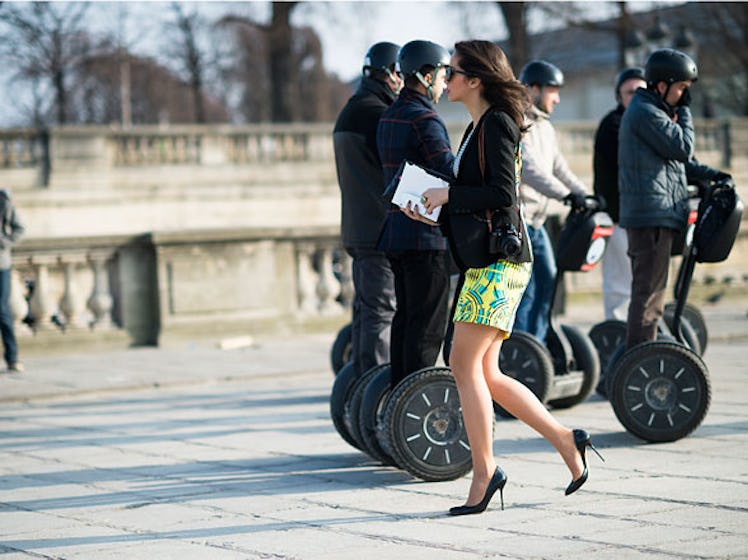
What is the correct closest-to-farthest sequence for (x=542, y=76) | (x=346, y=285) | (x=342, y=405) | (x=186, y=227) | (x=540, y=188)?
(x=342, y=405) < (x=540, y=188) < (x=542, y=76) < (x=346, y=285) < (x=186, y=227)

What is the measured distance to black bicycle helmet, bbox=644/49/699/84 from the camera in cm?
757

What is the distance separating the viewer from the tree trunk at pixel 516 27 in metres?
33.3

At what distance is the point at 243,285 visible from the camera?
46.2ft

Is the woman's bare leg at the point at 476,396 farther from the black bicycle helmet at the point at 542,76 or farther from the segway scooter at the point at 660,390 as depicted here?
the black bicycle helmet at the point at 542,76

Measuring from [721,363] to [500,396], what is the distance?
5.60 meters

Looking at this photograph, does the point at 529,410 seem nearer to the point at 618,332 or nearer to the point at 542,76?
the point at 542,76

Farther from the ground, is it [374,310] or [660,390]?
[374,310]

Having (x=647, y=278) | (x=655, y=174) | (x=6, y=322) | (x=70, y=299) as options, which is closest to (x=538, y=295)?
(x=647, y=278)

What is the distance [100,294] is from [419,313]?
771cm

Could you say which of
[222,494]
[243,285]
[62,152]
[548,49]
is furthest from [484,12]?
[222,494]

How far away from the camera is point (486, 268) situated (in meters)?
5.55

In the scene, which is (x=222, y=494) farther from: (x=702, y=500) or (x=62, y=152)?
(x=62, y=152)

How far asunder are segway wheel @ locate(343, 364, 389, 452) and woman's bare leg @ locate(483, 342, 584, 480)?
3.78 feet

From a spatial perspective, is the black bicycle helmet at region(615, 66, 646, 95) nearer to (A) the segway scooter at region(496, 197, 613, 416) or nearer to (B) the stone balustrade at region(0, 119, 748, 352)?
(A) the segway scooter at region(496, 197, 613, 416)
